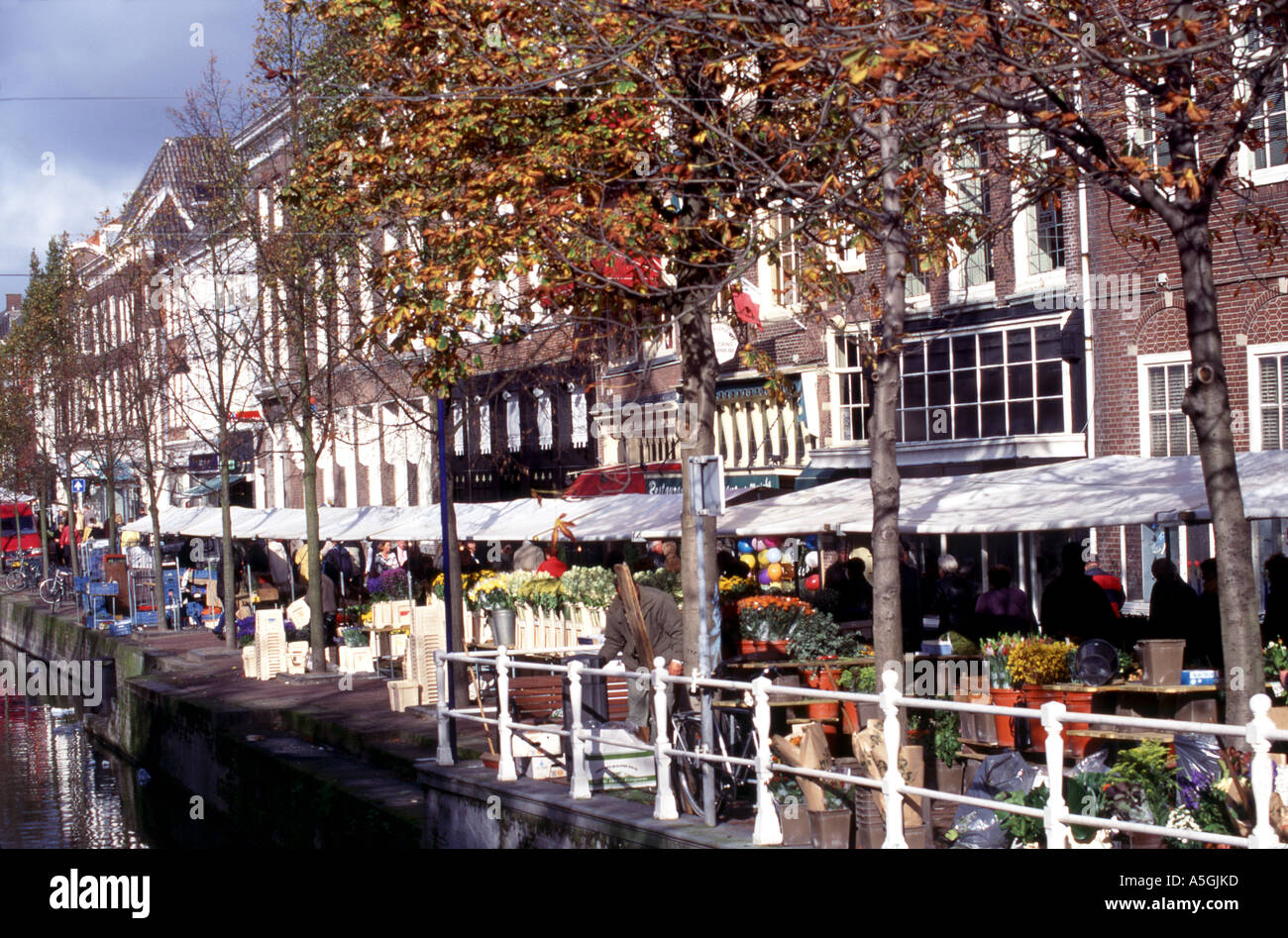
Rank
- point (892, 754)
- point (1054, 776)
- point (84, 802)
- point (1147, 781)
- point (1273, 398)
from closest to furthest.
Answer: point (1054, 776) < point (892, 754) < point (1147, 781) < point (1273, 398) < point (84, 802)

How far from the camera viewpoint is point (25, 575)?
54.2m

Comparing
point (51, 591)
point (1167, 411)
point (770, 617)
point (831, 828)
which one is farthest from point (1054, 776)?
point (51, 591)

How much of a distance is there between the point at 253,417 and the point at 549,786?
26929mm

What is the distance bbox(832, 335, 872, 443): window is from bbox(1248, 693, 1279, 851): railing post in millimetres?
20527

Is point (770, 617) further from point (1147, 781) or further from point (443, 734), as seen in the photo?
point (1147, 781)

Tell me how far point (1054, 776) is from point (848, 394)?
20.6m

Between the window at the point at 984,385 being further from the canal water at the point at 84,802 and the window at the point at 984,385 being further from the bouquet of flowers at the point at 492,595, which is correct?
the canal water at the point at 84,802

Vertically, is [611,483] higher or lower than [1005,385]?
lower

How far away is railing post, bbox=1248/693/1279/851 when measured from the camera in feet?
20.2
